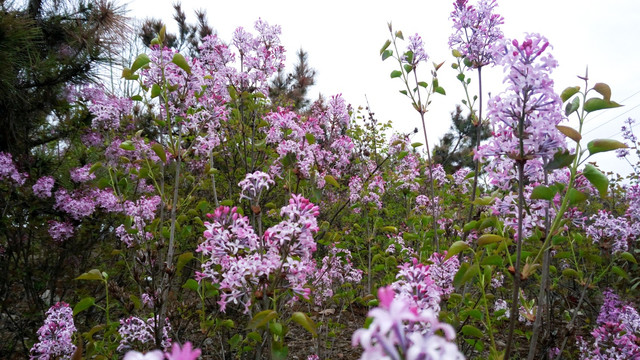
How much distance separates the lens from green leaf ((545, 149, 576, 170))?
1.30m

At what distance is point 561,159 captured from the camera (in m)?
1.30

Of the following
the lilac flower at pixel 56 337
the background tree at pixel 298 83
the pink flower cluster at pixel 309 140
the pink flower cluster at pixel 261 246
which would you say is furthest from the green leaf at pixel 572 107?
the background tree at pixel 298 83

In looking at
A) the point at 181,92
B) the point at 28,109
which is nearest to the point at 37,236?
the point at 28,109

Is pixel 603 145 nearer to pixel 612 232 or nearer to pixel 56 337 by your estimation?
pixel 612 232

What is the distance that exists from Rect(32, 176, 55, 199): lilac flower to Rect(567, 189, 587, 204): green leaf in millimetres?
4225

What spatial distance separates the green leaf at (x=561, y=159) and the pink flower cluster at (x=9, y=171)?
422 centimetres

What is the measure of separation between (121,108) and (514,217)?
11.0 ft

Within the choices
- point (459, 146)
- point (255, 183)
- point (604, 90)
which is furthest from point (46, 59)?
point (459, 146)

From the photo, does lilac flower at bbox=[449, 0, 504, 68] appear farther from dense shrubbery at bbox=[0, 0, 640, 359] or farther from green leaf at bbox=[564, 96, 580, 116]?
green leaf at bbox=[564, 96, 580, 116]

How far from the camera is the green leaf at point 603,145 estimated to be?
4.13 feet

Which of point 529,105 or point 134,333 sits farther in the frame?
point 134,333

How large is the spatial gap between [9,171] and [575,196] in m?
4.32

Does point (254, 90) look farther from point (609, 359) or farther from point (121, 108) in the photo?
point (609, 359)

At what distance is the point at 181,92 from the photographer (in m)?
2.49
